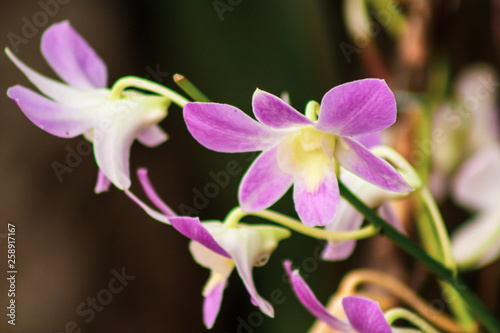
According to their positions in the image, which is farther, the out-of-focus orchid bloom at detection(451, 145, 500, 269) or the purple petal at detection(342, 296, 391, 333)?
the out-of-focus orchid bloom at detection(451, 145, 500, 269)

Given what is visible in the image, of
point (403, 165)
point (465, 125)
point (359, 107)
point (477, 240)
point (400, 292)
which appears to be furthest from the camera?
point (465, 125)

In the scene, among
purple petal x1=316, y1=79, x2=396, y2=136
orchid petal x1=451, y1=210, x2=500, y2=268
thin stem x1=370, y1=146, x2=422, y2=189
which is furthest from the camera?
orchid petal x1=451, y1=210, x2=500, y2=268

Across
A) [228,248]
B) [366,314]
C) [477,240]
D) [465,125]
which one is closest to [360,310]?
[366,314]

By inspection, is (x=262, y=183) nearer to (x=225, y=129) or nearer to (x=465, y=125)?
(x=225, y=129)

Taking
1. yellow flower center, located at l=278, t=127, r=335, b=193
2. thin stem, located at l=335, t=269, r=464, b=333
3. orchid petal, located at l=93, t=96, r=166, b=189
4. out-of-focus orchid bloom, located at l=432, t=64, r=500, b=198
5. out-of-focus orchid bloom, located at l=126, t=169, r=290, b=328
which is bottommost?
out-of-focus orchid bloom, located at l=432, t=64, r=500, b=198

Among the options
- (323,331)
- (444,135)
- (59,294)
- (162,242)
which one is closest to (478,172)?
(444,135)

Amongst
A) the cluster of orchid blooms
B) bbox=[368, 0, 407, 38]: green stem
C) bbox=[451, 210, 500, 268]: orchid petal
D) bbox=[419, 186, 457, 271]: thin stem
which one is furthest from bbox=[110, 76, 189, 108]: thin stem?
bbox=[368, 0, 407, 38]: green stem

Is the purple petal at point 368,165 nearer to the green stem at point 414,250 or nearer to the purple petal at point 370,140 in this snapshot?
the green stem at point 414,250

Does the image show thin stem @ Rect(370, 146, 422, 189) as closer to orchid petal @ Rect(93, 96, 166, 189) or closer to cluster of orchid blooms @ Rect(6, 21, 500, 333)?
cluster of orchid blooms @ Rect(6, 21, 500, 333)
